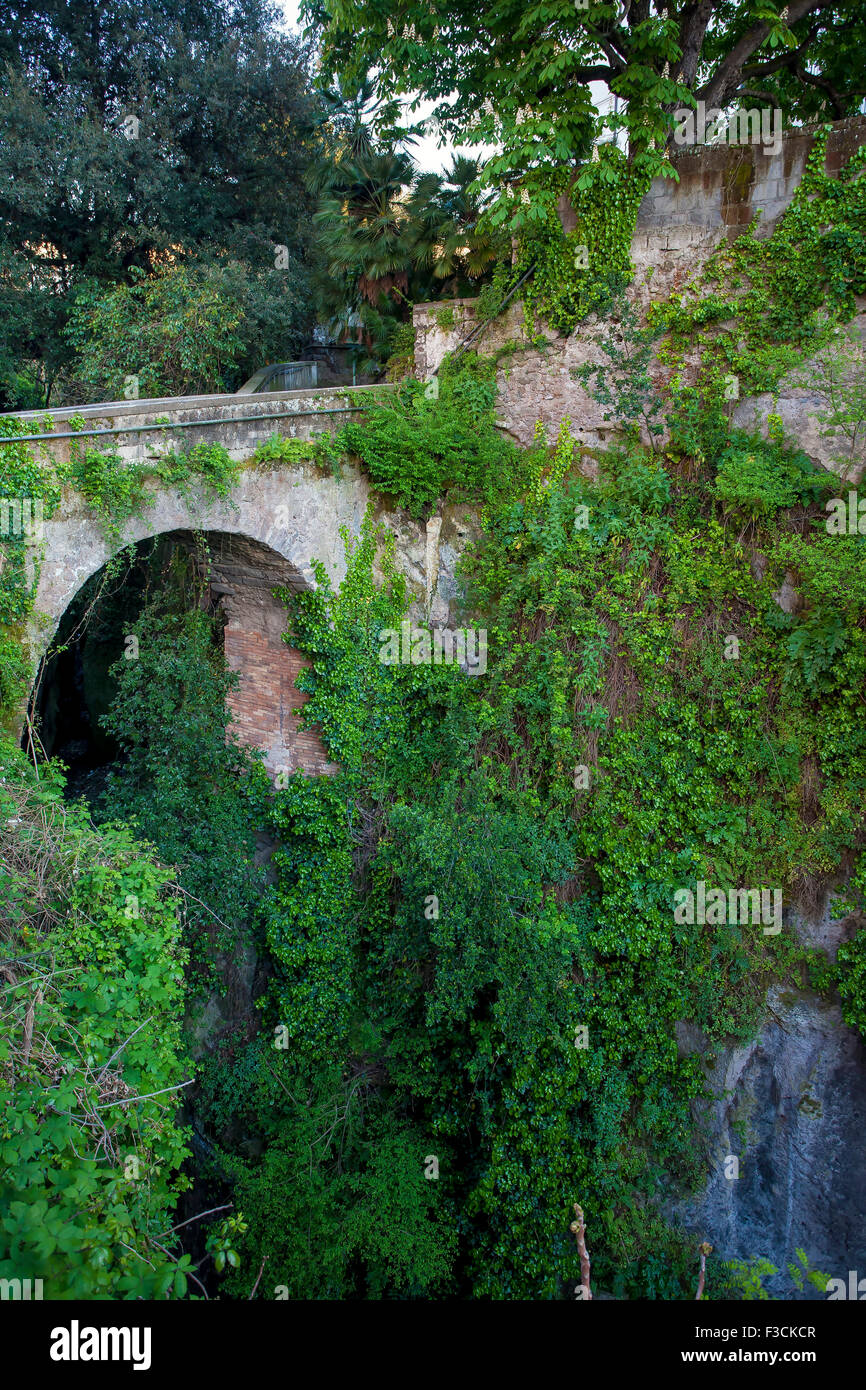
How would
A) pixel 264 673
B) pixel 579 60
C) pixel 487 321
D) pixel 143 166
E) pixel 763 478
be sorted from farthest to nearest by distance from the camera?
pixel 143 166
pixel 487 321
pixel 264 673
pixel 763 478
pixel 579 60

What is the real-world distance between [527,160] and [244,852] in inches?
330

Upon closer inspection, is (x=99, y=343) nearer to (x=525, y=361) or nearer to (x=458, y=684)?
(x=525, y=361)

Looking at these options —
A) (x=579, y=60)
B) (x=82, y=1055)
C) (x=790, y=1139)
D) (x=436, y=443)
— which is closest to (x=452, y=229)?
(x=579, y=60)

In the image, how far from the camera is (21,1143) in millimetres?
3789

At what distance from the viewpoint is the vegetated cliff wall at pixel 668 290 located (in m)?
8.55

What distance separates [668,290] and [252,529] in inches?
222

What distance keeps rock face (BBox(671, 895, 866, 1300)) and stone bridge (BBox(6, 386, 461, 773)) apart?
5677 mm

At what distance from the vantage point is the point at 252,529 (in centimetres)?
856

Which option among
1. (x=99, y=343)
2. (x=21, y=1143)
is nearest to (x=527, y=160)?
(x=99, y=343)

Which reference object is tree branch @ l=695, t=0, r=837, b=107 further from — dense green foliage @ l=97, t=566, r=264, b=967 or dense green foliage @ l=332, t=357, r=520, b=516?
dense green foliage @ l=97, t=566, r=264, b=967

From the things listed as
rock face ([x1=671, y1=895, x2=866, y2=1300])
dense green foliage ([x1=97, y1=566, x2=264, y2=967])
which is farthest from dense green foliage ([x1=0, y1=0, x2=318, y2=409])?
rock face ([x1=671, y1=895, x2=866, y2=1300])

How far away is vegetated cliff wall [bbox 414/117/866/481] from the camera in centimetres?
855

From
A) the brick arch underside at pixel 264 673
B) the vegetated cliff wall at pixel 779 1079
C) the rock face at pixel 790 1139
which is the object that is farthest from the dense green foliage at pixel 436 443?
the rock face at pixel 790 1139

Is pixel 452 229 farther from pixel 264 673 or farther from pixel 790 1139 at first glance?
Answer: pixel 790 1139
